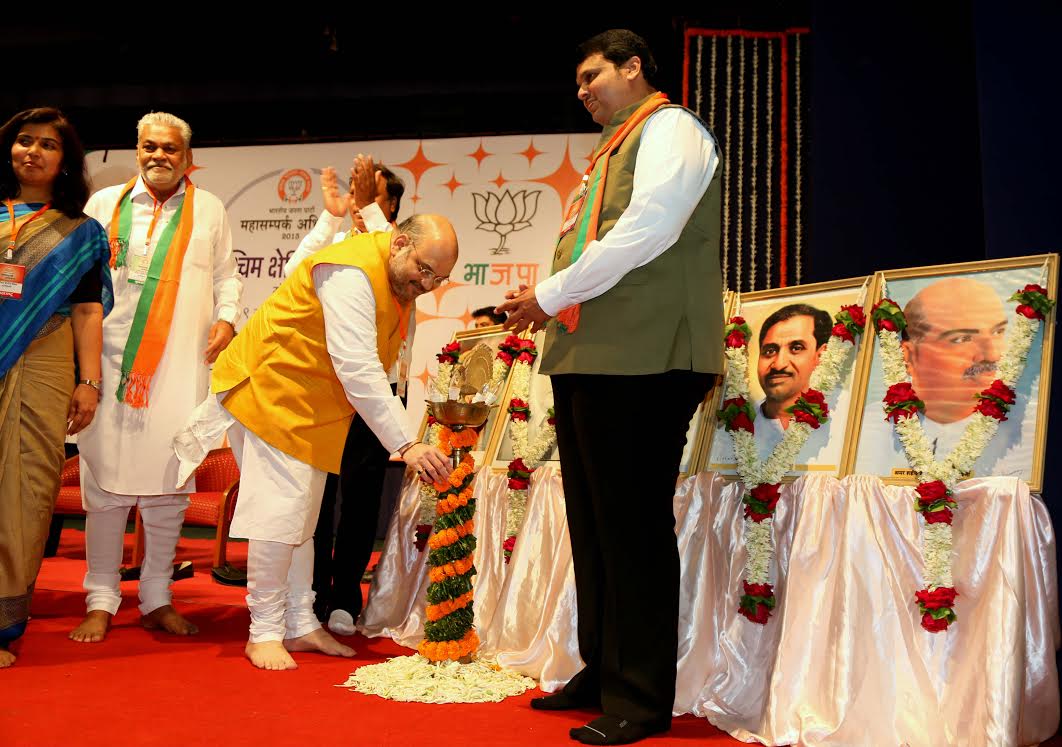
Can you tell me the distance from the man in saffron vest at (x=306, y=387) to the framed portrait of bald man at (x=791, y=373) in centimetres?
103

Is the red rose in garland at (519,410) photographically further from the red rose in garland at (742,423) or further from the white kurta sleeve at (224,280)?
the white kurta sleeve at (224,280)

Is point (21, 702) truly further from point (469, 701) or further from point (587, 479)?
point (587, 479)

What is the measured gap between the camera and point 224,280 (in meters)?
4.01

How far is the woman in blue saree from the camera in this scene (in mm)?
3109

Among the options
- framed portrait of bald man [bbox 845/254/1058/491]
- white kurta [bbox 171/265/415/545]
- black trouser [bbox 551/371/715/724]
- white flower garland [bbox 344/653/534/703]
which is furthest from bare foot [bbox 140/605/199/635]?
framed portrait of bald man [bbox 845/254/1058/491]

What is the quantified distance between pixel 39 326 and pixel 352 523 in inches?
56.0

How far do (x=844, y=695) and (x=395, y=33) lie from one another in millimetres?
6638

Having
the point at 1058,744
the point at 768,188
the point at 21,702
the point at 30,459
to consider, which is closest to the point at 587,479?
the point at 1058,744

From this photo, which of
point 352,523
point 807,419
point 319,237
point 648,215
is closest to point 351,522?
point 352,523

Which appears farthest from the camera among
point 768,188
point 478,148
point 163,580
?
point 478,148

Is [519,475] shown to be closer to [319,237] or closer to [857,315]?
[857,315]

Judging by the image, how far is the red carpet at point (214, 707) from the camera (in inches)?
88.9

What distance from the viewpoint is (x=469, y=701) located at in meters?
2.69

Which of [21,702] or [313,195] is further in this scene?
[313,195]
